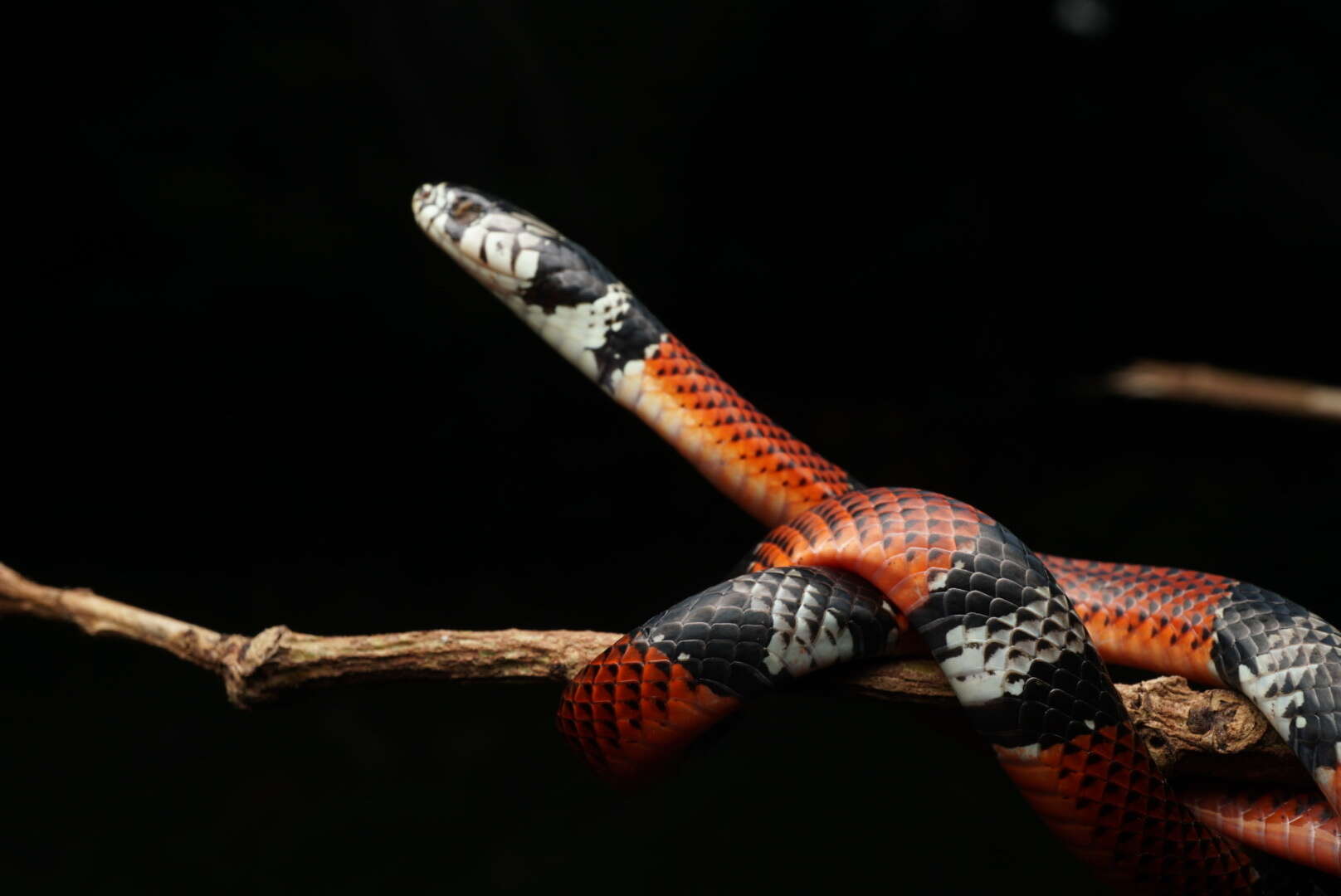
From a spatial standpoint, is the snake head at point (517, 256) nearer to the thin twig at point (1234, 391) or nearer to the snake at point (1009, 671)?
the snake at point (1009, 671)

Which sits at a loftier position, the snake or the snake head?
the snake head

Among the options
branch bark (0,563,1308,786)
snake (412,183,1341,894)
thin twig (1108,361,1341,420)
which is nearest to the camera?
snake (412,183,1341,894)

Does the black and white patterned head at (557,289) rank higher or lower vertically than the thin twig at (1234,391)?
lower

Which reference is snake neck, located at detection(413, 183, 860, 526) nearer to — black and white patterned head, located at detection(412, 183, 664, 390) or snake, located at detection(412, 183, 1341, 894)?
black and white patterned head, located at detection(412, 183, 664, 390)

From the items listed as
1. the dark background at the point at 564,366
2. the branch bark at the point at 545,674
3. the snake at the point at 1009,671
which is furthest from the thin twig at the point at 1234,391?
the branch bark at the point at 545,674

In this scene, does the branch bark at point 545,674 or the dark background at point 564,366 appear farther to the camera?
the dark background at point 564,366

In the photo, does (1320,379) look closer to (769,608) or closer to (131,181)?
(769,608)

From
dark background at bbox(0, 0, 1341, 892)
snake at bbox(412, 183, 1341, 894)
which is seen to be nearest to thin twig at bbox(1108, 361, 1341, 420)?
dark background at bbox(0, 0, 1341, 892)

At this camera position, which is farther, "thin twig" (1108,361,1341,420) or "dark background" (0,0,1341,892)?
"dark background" (0,0,1341,892)
